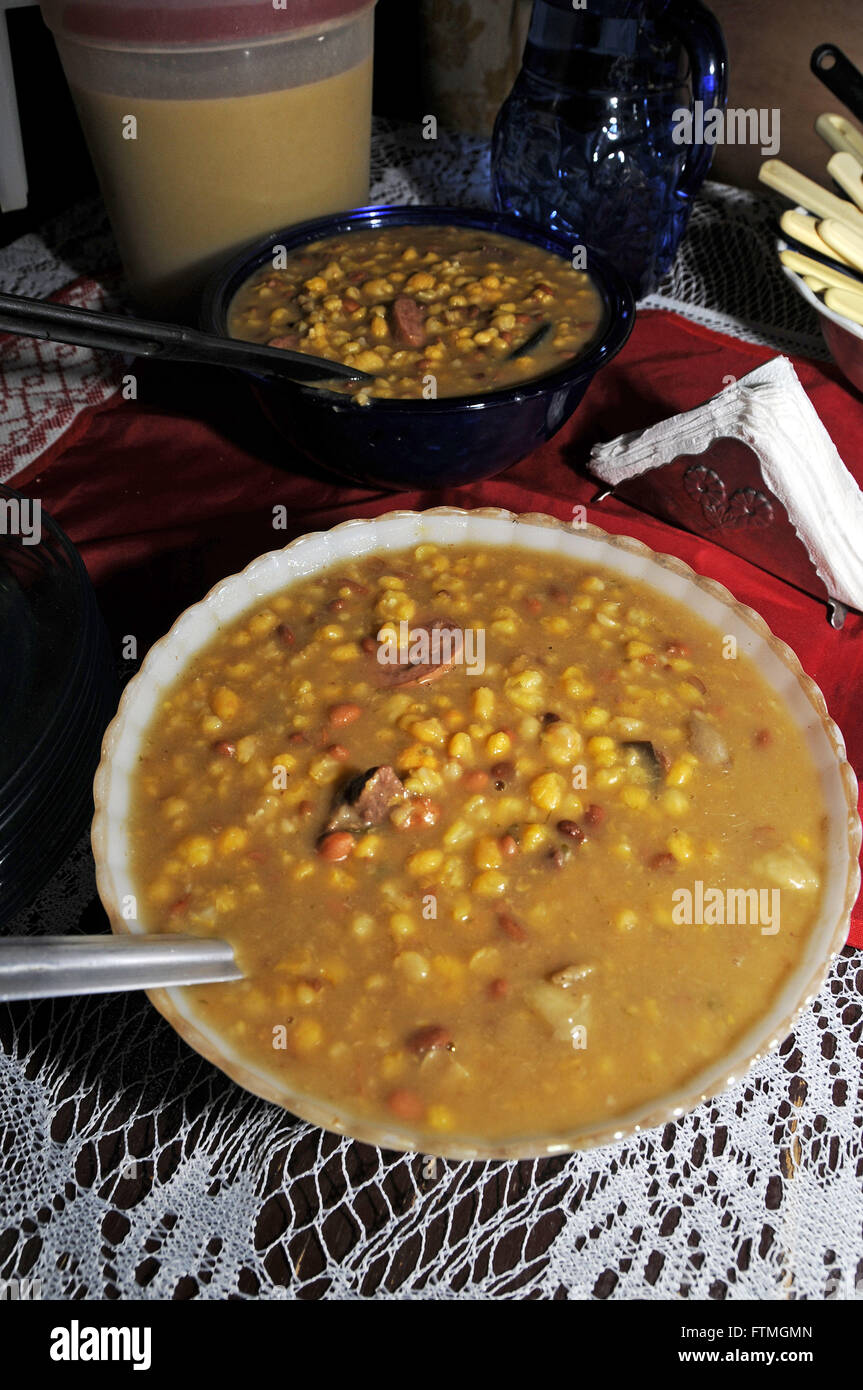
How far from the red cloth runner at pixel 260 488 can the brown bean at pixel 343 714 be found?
2.41 feet

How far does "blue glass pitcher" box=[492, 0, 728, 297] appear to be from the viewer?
8.97 feet

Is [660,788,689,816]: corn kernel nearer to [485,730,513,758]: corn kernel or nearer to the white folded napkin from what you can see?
[485,730,513,758]: corn kernel

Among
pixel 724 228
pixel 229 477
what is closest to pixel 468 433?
pixel 229 477

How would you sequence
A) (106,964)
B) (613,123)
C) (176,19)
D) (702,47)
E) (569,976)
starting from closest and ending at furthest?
(106,964) → (569,976) → (176,19) → (702,47) → (613,123)

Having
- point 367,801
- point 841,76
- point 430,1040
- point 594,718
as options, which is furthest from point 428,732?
point 841,76

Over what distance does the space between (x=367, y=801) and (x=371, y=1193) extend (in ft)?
1.88

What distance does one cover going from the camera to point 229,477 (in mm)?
2668

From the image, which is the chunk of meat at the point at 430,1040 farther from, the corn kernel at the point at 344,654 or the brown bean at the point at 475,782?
the corn kernel at the point at 344,654

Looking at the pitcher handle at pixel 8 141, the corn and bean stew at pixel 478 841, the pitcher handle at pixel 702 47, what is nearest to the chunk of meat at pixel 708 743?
the corn and bean stew at pixel 478 841

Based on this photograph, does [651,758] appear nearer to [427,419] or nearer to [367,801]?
[367,801]

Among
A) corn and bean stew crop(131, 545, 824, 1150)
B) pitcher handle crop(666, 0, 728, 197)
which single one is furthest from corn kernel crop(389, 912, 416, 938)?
pitcher handle crop(666, 0, 728, 197)

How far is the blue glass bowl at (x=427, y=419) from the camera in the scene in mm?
2148

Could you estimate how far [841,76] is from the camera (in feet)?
8.98

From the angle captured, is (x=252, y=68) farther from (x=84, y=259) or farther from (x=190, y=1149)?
(x=190, y=1149)
